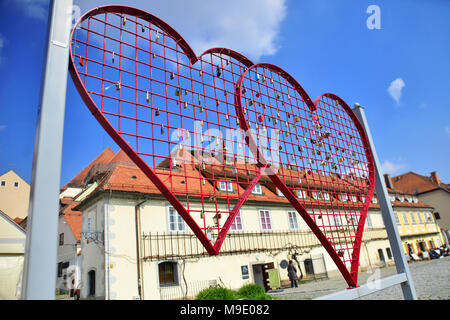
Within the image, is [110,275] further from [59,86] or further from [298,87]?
[59,86]

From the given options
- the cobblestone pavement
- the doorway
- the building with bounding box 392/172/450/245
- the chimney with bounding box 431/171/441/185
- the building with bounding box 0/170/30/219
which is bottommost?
the cobblestone pavement

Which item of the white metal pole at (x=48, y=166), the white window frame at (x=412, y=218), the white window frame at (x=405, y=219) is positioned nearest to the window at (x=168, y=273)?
the white metal pole at (x=48, y=166)

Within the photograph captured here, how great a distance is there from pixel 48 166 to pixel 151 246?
1230 cm

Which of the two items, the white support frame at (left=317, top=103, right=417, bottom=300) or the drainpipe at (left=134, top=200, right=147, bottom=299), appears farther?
the drainpipe at (left=134, top=200, right=147, bottom=299)

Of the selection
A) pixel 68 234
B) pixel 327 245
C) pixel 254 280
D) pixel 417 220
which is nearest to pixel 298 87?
Result: pixel 327 245

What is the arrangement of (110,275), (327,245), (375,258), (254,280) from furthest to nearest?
(375,258), (254,280), (110,275), (327,245)

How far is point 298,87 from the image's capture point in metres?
5.43

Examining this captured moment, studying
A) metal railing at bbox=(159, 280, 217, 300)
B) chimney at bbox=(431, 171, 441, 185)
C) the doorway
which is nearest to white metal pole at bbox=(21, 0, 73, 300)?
metal railing at bbox=(159, 280, 217, 300)

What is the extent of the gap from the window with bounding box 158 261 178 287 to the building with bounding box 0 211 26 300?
1205 cm

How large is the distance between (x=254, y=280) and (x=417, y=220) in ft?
76.8

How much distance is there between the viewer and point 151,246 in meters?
13.6

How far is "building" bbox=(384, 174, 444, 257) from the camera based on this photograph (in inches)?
1150

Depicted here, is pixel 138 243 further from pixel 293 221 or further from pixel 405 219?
pixel 405 219

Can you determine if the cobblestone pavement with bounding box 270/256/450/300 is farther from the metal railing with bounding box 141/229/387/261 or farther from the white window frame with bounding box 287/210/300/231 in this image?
the white window frame with bounding box 287/210/300/231
